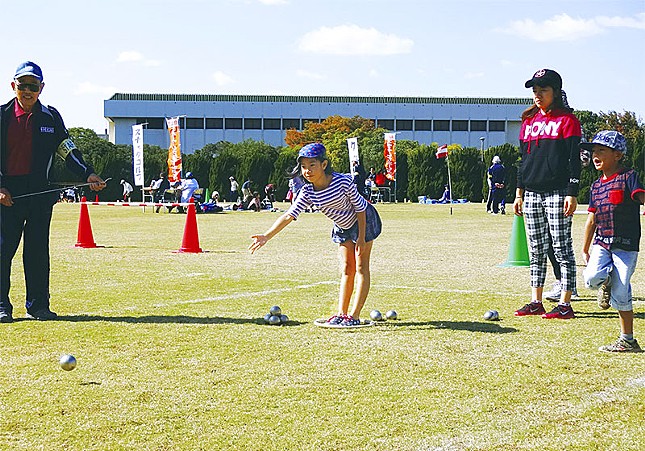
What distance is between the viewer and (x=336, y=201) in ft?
25.2

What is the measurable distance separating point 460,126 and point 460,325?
315ft

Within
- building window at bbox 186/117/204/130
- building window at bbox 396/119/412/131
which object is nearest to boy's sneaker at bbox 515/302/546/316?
building window at bbox 186/117/204/130

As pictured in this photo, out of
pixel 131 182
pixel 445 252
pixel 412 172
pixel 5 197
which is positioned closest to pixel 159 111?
pixel 131 182

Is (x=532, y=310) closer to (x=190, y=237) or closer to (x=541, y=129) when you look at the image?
(x=541, y=129)

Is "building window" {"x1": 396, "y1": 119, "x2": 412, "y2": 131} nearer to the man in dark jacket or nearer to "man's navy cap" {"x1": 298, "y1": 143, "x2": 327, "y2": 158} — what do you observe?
the man in dark jacket

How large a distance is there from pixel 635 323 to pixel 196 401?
4.45 meters

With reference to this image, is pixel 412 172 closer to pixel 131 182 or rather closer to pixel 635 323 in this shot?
pixel 131 182

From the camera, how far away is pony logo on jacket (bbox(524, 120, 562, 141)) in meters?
8.27

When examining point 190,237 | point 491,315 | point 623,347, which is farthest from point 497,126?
point 623,347

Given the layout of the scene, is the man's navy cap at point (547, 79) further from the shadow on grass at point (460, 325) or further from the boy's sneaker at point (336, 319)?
the boy's sneaker at point (336, 319)

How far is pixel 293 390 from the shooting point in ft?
17.8

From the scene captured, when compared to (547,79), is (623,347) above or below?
below

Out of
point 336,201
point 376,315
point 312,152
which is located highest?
point 312,152

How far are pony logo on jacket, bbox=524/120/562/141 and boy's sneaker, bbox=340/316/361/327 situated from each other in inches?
96.3
